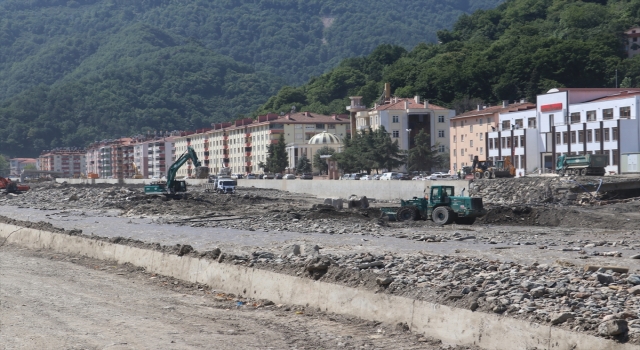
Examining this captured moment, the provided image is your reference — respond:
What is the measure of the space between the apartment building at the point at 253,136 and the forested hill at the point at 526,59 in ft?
45.5

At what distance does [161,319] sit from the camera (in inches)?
597

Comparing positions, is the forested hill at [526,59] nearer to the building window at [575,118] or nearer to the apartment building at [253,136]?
the apartment building at [253,136]

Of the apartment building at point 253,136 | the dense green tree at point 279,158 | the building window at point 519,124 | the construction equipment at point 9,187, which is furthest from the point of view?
the apartment building at point 253,136

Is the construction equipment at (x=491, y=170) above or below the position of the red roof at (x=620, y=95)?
below

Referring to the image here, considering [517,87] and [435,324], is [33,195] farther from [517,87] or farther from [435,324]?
[517,87]

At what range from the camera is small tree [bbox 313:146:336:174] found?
133m

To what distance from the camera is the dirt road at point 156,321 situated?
43.0ft

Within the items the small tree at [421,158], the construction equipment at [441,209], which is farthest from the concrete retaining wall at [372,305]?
the small tree at [421,158]

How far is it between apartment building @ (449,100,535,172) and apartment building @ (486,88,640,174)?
641 centimetres

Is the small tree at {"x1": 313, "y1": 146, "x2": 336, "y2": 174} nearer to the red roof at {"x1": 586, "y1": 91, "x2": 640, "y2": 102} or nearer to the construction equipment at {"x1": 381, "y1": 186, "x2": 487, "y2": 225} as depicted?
the red roof at {"x1": 586, "y1": 91, "x2": 640, "y2": 102}

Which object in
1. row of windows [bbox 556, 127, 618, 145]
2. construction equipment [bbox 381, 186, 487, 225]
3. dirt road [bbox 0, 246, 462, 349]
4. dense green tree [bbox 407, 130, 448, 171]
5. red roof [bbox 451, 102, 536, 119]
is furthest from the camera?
dense green tree [bbox 407, 130, 448, 171]

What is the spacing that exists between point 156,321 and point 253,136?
15621cm

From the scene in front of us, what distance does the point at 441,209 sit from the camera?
37.7 m

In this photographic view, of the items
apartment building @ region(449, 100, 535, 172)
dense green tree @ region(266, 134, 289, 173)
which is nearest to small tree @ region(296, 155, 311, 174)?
dense green tree @ region(266, 134, 289, 173)
